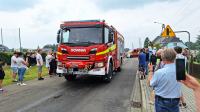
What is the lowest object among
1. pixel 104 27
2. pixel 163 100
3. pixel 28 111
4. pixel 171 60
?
pixel 28 111

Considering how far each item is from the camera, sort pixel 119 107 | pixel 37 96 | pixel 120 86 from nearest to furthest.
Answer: pixel 119 107, pixel 37 96, pixel 120 86

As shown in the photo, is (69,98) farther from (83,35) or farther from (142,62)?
(142,62)

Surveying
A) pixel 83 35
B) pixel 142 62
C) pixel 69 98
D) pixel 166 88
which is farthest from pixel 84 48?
pixel 166 88

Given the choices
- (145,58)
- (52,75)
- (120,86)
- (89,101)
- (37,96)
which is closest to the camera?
(89,101)

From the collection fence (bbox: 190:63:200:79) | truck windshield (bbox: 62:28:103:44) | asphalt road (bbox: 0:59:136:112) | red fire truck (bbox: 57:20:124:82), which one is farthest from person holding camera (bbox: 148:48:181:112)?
fence (bbox: 190:63:200:79)

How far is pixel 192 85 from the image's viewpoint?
4.61m

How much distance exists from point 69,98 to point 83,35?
477cm

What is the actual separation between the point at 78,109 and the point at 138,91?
5147 millimetres

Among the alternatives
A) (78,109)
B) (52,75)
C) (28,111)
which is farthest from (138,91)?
(52,75)

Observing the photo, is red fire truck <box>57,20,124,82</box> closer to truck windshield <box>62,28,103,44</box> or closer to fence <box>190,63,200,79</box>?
truck windshield <box>62,28,103,44</box>

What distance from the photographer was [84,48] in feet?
59.0

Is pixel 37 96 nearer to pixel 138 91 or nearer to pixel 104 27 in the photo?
pixel 138 91

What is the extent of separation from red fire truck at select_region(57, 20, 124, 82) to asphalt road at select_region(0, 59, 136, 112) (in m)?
0.84

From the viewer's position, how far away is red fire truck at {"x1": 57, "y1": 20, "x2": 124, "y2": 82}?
1797 cm
